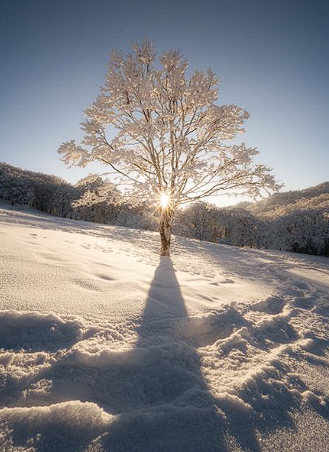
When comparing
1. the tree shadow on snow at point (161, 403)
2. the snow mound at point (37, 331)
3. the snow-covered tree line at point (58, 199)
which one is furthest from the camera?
the snow-covered tree line at point (58, 199)

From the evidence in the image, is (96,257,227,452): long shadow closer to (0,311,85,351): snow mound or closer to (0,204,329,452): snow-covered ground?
(0,204,329,452): snow-covered ground

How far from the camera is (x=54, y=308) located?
168 cm

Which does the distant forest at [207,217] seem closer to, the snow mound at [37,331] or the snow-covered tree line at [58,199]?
the snow-covered tree line at [58,199]

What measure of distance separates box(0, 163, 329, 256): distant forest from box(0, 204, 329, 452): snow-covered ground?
164 inches

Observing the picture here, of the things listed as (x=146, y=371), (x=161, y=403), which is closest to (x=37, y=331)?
(x=146, y=371)

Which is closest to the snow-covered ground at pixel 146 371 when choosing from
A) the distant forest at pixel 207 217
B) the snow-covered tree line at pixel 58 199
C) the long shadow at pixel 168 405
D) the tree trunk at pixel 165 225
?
the long shadow at pixel 168 405

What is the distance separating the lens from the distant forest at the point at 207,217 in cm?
1333

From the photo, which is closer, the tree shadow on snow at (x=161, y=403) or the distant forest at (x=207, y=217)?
the tree shadow on snow at (x=161, y=403)

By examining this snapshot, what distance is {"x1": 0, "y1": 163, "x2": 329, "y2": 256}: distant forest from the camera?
13328mm

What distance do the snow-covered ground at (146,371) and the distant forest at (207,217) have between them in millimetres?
4159

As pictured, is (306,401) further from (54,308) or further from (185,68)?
(185,68)

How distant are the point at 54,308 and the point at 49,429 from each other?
3.00 ft

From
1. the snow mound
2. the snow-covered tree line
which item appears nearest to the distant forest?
the snow-covered tree line

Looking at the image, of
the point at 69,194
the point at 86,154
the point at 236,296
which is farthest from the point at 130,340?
the point at 69,194
